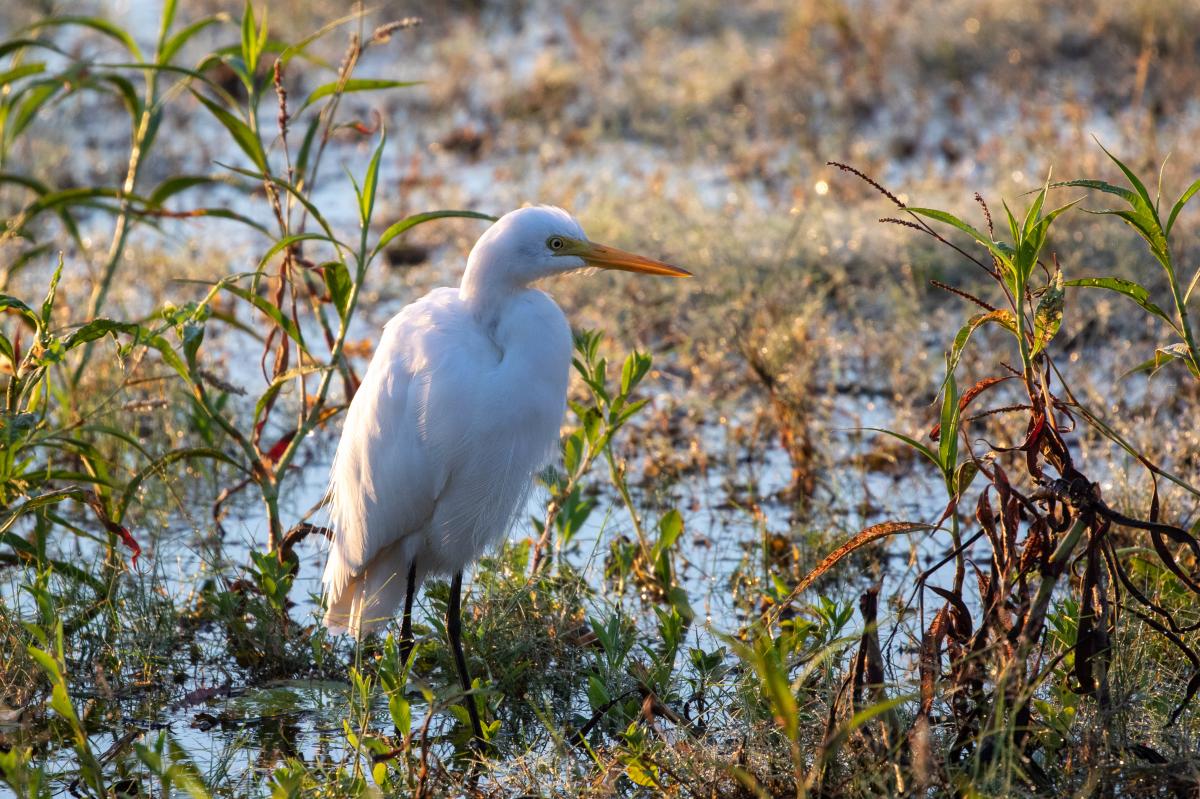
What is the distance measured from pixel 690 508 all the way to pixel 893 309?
1.50 m

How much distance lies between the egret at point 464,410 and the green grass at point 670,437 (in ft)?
0.46

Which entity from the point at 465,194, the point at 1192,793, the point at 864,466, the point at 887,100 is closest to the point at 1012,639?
the point at 1192,793

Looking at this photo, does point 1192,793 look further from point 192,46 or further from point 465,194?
point 192,46

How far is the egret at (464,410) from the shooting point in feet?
9.77

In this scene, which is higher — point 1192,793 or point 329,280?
point 329,280

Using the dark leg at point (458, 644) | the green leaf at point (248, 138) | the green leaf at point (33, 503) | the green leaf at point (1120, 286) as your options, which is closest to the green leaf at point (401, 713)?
the dark leg at point (458, 644)

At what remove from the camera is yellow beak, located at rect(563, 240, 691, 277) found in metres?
3.05

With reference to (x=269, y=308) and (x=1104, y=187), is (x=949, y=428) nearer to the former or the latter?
(x=1104, y=187)

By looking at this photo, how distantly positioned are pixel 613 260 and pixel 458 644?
36.2 inches

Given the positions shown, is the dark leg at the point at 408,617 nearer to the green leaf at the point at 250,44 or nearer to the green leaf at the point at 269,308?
the green leaf at the point at 269,308

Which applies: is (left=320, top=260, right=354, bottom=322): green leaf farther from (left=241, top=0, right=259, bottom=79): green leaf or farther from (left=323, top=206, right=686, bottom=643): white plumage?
(left=241, top=0, right=259, bottom=79): green leaf

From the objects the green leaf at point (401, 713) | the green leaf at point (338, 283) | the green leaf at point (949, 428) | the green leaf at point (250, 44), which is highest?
the green leaf at point (250, 44)

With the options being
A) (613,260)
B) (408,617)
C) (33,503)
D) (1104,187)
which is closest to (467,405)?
(613,260)

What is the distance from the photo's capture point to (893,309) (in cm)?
532
